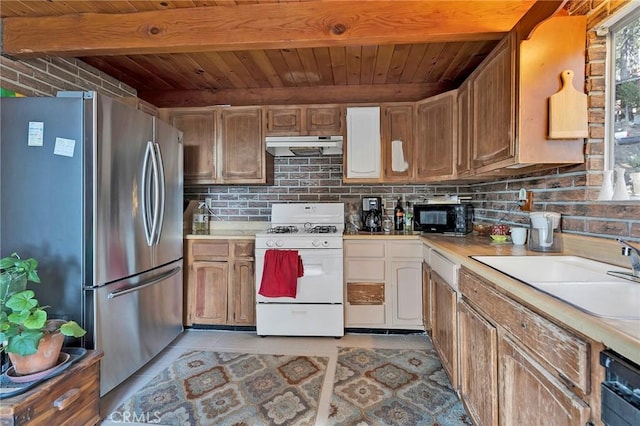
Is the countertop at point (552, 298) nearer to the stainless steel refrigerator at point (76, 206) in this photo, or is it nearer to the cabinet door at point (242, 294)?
the cabinet door at point (242, 294)

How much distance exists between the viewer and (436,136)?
9.08 ft

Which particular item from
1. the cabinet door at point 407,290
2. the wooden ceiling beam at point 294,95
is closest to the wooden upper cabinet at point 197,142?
the wooden ceiling beam at point 294,95

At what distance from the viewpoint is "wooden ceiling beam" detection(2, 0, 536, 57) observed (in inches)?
70.9

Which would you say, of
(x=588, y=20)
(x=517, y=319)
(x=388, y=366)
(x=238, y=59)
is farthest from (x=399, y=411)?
(x=238, y=59)

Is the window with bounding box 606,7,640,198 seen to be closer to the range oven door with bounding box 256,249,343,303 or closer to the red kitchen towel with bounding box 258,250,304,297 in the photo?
the range oven door with bounding box 256,249,343,303

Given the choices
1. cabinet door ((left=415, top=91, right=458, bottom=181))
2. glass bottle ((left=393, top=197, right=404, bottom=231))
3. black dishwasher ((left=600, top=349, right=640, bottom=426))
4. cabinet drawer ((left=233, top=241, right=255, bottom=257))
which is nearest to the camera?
black dishwasher ((left=600, top=349, right=640, bottom=426))

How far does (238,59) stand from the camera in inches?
102

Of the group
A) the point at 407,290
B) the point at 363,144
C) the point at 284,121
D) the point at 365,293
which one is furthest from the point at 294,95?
the point at 407,290

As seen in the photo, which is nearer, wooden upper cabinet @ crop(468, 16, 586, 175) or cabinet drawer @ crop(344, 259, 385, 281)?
wooden upper cabinet @ crop(468, 16, 586, 175)

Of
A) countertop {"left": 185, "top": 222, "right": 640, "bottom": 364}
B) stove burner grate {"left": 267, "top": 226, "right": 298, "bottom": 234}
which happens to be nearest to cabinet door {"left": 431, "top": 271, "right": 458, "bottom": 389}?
countertop {"left": 185, "top": 222, "right": 640, "bottom": 364}

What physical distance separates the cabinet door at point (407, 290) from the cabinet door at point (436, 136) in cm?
81

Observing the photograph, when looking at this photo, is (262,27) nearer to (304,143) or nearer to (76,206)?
(304,143)

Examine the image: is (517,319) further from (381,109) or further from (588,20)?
(381,109)

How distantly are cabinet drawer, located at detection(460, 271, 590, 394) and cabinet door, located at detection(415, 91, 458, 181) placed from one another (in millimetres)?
1532
